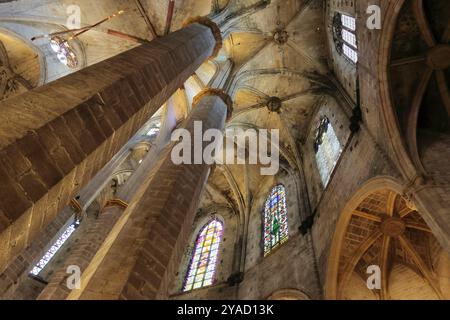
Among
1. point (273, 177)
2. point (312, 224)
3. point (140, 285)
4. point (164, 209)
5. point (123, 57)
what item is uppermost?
point (273, 177)

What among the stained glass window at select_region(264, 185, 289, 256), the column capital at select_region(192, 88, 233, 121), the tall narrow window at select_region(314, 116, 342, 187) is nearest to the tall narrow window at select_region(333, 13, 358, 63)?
the tall narrow window at select_region(314, 116, 342, 187)

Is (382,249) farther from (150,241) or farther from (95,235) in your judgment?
(150,241)

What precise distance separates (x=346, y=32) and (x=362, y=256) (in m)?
6.63

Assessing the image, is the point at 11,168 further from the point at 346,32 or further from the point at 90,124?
the point at 346,32

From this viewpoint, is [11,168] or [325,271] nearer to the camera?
[11,168]

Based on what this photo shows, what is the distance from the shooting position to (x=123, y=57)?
16.9 feet

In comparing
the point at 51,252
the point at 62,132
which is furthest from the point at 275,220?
the point at 62,132

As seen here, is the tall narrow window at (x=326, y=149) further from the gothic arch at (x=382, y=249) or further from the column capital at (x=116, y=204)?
the column capital at (x=116, y=204)

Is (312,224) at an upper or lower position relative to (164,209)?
upper

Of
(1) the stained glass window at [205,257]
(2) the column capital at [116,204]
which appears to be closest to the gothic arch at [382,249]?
(1) the stained glass window at [205,257]

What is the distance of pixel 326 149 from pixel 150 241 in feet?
29.4

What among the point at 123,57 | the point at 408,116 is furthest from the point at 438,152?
the point at 123,57

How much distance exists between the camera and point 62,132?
3.30m

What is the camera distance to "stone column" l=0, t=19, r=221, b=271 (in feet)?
9.04
